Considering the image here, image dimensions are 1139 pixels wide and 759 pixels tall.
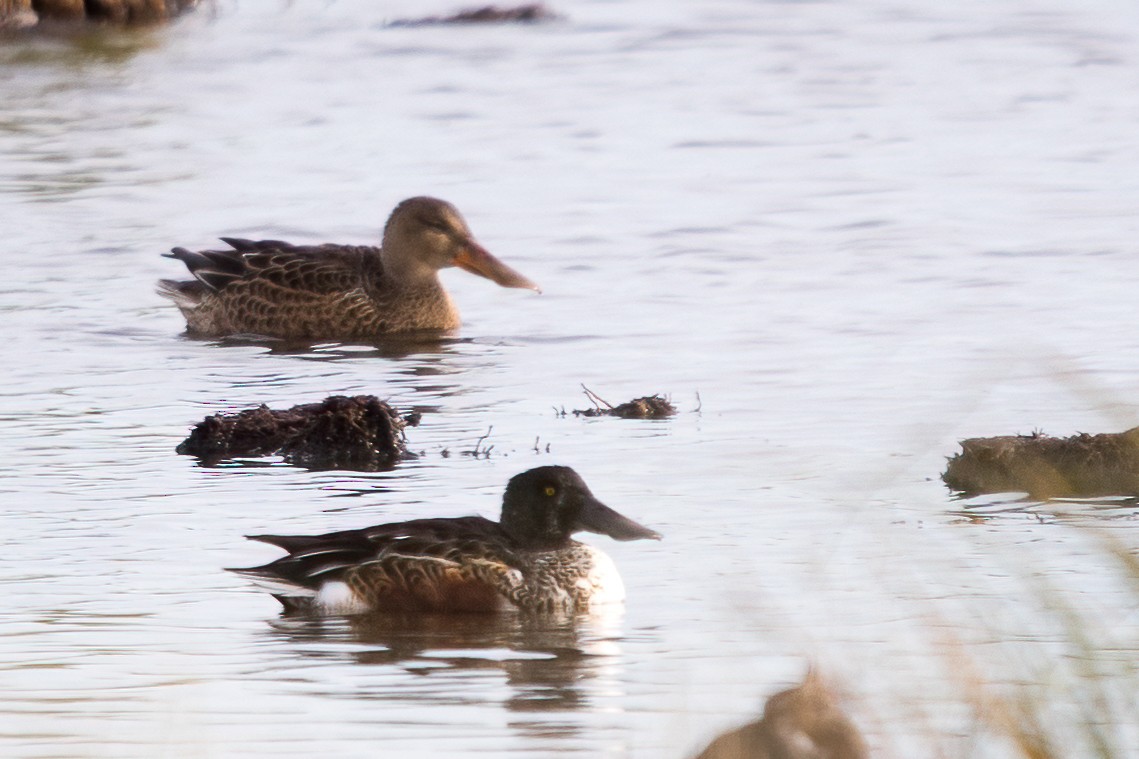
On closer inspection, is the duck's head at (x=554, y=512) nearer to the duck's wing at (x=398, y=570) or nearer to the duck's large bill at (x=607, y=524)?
the duck's large bill at (x=607, y=524)

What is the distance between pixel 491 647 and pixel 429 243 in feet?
25.4

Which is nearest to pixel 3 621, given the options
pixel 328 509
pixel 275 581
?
pixel 275 581

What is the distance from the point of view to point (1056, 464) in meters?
9.54

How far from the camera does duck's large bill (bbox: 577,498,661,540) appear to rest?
841 cm

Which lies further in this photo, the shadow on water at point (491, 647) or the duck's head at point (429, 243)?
the duck's head at point (429, 243)

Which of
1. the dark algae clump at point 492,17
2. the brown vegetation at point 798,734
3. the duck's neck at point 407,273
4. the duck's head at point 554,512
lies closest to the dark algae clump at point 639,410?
the duck's head at point 554,512

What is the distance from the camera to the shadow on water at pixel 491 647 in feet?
23.7

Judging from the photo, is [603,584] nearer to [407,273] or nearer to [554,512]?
[554,512]

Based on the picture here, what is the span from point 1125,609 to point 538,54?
22.4m

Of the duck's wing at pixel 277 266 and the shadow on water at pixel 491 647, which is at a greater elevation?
the duck's wing at pixel 277 266

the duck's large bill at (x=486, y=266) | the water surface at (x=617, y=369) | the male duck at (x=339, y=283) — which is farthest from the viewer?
the duck's large bill at (x=486, y=266)

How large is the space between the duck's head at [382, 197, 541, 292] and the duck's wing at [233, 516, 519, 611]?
278 inches

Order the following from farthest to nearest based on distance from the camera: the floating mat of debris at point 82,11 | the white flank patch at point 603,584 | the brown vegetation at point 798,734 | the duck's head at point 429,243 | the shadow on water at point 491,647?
the floating mat of debris at point 82,11
the duck's head at point 429,243
the white flank patch at point 603,584
the shadow on water at point 491,647
the brown vegetation at point 798,734

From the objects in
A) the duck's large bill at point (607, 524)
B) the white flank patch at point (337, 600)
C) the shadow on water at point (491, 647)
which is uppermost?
the duck's large bill at point (607, 524)
